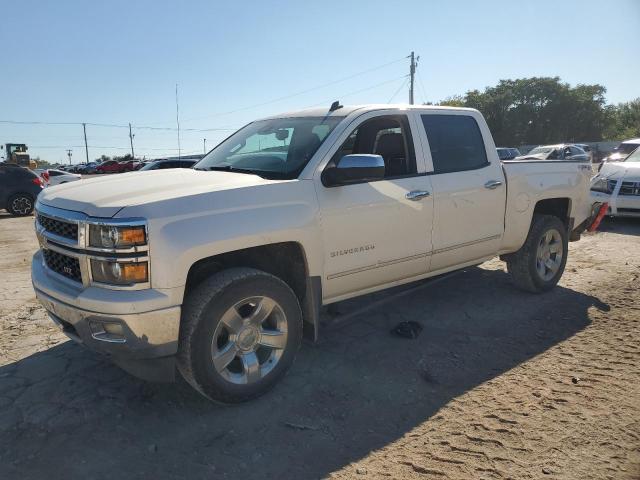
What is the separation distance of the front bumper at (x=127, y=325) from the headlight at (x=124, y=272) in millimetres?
62

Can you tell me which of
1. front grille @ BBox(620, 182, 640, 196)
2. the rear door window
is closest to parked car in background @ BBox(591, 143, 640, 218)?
front grille @ BBox(620, 182, 640, 196)

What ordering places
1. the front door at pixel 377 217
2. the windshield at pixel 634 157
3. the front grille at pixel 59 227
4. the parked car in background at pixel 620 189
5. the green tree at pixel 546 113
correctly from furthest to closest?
the green tree at pixel 546 113 → the windshield at pixel 634 157 → the parked car in background at pixel 620 189 → the front door at pixel 377 217 → the front grille at pixel 59 227

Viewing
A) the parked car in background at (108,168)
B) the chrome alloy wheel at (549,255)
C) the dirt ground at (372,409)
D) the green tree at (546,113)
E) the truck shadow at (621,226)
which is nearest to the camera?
the dirt ground at (372,409)

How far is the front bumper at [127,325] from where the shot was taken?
105 inches

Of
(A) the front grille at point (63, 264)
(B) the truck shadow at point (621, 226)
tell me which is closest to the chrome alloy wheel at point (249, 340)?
(A) the front grille at point (63, 264)

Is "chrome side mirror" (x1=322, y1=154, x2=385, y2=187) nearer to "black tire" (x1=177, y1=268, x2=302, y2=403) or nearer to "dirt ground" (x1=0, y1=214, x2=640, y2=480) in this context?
"black tire" (x1=177, y1=268, x2=302, y2=403)

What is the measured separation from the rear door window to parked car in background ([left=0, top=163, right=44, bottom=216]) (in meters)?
12.8

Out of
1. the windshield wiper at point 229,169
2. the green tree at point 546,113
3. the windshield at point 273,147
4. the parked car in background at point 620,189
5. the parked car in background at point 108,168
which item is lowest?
the parked car in background at point 108,168

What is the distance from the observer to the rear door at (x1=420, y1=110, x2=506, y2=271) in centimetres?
424

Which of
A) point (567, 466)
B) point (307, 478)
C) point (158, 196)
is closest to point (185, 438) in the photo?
point (307, 478)

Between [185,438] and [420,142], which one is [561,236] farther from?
[185,438]

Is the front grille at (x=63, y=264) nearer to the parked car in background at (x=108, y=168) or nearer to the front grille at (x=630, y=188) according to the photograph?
the front grille at (x=630, y=188)

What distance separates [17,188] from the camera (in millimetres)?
13789

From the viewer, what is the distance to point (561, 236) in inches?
219
